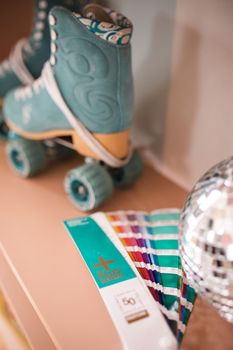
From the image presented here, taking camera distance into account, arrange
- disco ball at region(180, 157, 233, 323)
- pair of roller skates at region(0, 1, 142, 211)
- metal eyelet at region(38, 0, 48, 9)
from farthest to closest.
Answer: metal eyelet at region(38, 0, 48, 9), pair of roller skates at region(0, 1, 142, 211), disco ball at region(180, 157, 233, 323)

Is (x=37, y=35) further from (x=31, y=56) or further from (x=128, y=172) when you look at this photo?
(x=128, y=172)

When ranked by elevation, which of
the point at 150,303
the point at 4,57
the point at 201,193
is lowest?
the point at 150,303

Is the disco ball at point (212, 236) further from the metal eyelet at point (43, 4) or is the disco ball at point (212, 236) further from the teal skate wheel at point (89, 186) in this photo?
the metal eyelet at point (43, 4)

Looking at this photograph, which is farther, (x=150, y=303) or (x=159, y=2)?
(x=159, y=2)

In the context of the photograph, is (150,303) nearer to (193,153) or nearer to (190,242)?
(190,242)

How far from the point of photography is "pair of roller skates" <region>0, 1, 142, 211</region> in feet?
1.65

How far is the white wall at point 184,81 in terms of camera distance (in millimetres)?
545

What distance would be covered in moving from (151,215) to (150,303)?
17cm

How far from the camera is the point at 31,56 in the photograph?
0.68 m

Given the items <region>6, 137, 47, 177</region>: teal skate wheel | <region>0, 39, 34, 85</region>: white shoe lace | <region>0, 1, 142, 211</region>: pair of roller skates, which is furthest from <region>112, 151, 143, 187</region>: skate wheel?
<region>0, 39, 34, 85</region>: white shoe lace

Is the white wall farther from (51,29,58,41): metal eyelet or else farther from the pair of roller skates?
(51,29,58,41): metal eyelet

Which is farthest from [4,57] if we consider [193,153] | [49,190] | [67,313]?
[67,313]

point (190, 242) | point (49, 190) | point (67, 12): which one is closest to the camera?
point (190, 242)

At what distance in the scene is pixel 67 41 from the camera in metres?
0.51
